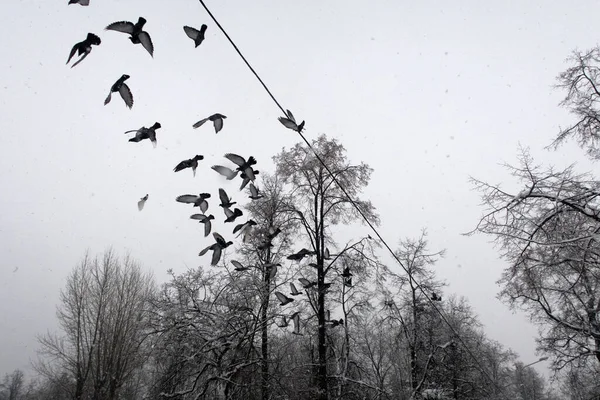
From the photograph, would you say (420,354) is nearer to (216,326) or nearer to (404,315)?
(404,315)

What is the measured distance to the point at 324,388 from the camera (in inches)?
322

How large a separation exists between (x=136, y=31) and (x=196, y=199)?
3.73 feet

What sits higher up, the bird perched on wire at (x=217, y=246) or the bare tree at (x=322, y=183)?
the bare tree at (x=322, y=183)

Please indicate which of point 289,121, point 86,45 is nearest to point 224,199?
point 289,121

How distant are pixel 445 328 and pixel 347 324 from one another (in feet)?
30.3

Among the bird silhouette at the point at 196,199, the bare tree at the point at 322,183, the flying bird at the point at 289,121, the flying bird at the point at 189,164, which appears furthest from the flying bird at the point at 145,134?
the bare tree at the point at 322,183

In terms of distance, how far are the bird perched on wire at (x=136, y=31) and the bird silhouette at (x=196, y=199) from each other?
1.00 m

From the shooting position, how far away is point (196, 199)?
2443 millimetres

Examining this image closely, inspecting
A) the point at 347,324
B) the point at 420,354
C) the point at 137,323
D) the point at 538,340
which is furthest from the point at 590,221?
the point at 137,323

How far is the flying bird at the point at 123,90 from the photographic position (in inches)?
72.6

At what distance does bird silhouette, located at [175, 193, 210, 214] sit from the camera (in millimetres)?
2422

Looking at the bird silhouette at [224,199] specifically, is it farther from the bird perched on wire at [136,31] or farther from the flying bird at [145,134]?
the bird perched on wire at [136,31]

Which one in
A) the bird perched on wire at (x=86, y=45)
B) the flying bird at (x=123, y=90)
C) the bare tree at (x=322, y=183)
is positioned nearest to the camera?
the bird perched on wire at (x=86, y=45)

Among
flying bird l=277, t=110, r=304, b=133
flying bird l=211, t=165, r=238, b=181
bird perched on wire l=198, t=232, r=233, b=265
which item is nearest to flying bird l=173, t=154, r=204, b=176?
flying bird l=211, t=165, r=238, b=181
